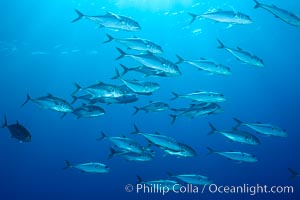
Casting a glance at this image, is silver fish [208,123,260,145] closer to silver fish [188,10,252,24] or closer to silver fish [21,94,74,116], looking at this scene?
silver fish [188,10,252,24]

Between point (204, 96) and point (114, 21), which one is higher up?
point (114, 21)

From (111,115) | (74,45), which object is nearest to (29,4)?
(74,45)

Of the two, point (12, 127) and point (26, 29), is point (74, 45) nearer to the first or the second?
point (26, 29)

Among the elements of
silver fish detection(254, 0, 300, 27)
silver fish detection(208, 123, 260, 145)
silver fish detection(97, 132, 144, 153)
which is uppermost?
silver fish detection(254, 0, 300, 27)

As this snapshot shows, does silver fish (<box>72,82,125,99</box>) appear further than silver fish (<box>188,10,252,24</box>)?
Yes

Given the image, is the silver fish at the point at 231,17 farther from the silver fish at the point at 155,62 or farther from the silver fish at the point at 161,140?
the silver fish at the point at 161,140

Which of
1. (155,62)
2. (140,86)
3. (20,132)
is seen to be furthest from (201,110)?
(20,132)

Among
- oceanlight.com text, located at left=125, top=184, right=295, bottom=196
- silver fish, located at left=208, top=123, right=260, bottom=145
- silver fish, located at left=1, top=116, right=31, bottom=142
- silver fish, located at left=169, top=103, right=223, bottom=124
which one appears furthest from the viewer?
oceanlight.com text, located at left=125, top=184, right=295, bottom=196

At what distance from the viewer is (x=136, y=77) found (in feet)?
115

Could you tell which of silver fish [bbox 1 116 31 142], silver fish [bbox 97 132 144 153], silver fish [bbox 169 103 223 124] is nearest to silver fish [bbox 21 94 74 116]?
silver fish [bbox 1 116 31 142]

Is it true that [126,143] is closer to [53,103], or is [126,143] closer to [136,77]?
[53,103]

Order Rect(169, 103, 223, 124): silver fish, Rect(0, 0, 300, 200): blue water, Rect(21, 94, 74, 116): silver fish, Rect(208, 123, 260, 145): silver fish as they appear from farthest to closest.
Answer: Rect(0, 0, 300, 200): blue water
Rect(208, 123, 260, 145): silver fish
Rect(169, 103, 223, 124): silver fish
Rect(21, 94, 74, 116): silver fish

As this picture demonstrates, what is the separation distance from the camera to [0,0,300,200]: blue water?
2266 centimetres

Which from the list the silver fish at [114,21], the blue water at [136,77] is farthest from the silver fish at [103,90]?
the blue water at [136,77]
